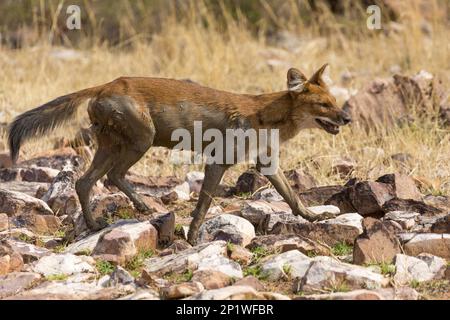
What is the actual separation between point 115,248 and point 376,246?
5.84 feet

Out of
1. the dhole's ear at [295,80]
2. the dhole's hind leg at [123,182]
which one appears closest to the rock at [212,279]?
the dhole's hind leg at [123,182]

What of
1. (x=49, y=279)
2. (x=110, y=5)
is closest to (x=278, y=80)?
(x=110, y=5)

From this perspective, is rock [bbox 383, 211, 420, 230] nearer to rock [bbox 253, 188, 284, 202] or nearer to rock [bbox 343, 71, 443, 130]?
rock [bbox 253, 188, 284, 202]

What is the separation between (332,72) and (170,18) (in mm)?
3465

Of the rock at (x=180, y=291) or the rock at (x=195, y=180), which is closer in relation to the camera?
the rock at (x=180, y=291)

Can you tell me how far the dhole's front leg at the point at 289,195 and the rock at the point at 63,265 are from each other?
6.26ft

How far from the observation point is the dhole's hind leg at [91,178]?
7.33 metres

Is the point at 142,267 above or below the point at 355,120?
below

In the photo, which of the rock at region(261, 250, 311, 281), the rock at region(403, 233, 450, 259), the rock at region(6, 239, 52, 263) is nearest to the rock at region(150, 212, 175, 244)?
the rock at region(6, 239, 52, 263)

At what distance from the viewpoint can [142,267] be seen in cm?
638

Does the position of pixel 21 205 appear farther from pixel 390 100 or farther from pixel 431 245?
pixel 390 100

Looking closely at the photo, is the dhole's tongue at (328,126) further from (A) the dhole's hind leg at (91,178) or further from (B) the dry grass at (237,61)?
(B) the dry grass at (237,61)

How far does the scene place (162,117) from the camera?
295 inches

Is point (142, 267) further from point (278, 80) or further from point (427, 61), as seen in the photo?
point (427, 61)
